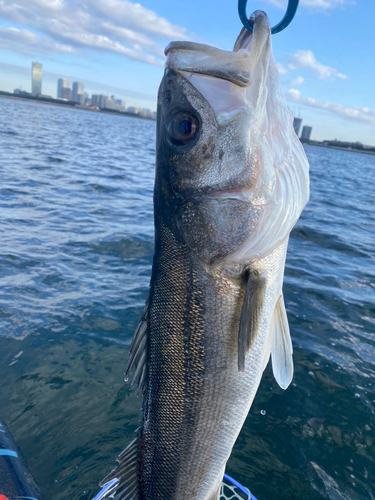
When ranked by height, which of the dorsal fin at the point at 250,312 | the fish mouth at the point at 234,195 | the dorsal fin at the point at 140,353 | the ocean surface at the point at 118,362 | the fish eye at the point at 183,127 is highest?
the fish eye at the point at 183,127

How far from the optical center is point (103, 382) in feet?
16.6

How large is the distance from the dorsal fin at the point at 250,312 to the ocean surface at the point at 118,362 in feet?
8.59

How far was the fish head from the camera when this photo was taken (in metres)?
2.01

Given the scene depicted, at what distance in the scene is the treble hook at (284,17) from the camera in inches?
81.1

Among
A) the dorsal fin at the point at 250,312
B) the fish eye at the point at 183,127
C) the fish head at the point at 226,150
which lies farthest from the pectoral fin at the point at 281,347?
the fish eye at the point at 183,127

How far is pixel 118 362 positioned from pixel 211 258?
12.7ft

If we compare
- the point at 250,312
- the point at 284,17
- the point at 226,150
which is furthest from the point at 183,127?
the point at 250,312

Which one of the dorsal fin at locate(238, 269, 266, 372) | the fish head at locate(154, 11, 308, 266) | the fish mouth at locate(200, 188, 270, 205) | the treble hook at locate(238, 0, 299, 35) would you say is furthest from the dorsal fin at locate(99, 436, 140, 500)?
the treble hook at locate(238, 0, 299, 35)

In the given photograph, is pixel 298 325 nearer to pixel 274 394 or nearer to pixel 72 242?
pixel 274 394

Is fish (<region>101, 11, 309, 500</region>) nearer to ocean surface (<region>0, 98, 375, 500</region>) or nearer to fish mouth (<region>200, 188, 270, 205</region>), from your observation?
fish mouth (<region>200, 188, 270, 205</region>)

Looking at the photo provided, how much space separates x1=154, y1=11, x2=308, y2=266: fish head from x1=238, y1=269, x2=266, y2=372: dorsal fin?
0.13 meters

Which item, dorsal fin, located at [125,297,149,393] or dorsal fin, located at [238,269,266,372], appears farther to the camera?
dorsal fin, located at [125,297,149,393]

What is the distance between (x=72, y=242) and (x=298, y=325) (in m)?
5.78

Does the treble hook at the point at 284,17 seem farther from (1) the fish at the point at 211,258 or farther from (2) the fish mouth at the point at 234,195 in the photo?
(2) the fish mouth at the point at 234,195
